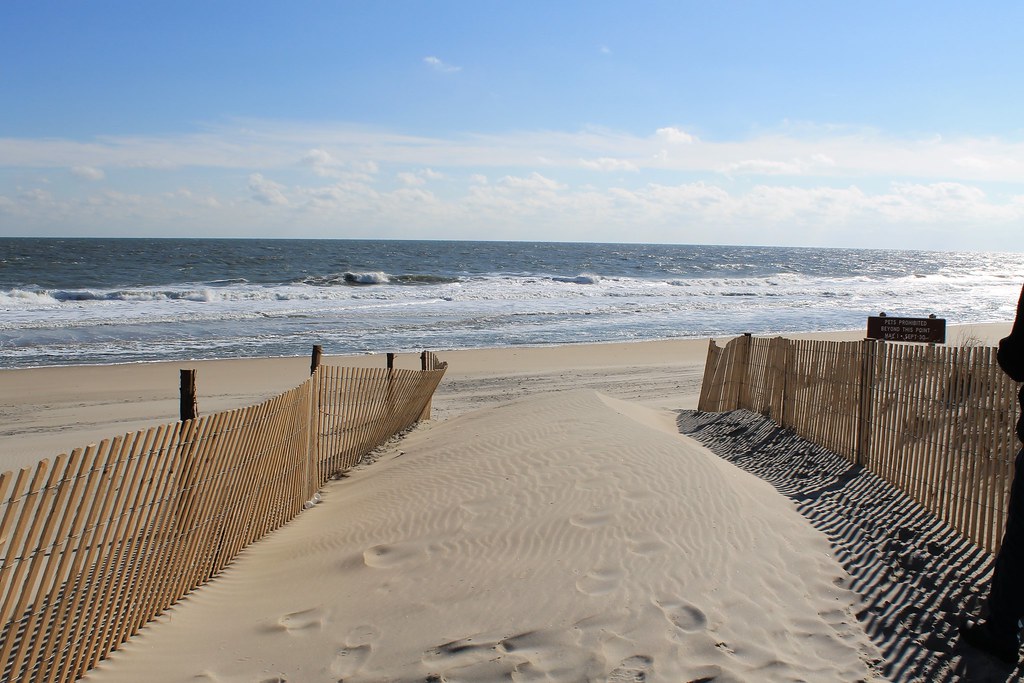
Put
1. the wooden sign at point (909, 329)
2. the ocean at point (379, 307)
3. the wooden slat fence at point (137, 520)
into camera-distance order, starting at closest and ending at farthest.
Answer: the wooden slat fence at point (137, 520), the wooden sign at point (909, 329), the ocean at point (379, 307)

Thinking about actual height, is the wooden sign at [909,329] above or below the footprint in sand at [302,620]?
above

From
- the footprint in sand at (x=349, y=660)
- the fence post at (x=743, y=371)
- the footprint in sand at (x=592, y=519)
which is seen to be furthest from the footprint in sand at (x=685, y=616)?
the fence post at (x=743, y=371)

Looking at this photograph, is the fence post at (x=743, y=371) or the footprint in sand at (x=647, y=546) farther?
the fence post at (x=743, y=371)

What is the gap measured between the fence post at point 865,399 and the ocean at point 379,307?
16.1 meters

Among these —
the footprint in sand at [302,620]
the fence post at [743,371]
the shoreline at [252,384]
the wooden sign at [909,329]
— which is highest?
the wooden sign at [909,329]

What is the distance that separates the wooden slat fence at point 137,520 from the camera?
12.5 ft

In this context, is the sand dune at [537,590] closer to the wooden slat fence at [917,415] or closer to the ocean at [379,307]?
the wooden slat fence at [917,415]

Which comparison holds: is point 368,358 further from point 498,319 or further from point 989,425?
point 989,425

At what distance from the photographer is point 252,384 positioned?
55.6 ft

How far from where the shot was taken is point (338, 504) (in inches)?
315

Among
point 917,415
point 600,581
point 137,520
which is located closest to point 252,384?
point 137,520

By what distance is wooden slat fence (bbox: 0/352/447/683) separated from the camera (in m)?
3.79

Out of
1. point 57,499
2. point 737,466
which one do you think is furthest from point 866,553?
point 57,499

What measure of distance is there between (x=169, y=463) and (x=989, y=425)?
5.52 metres
